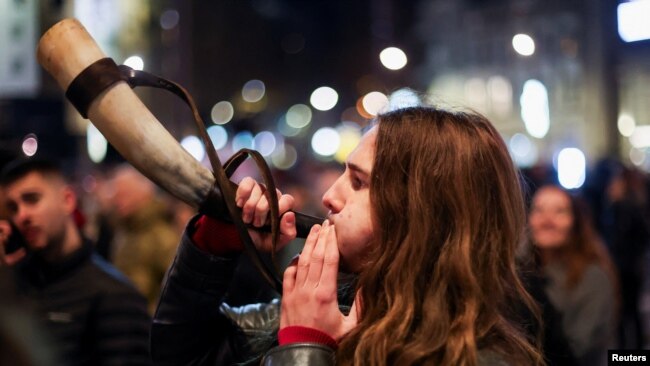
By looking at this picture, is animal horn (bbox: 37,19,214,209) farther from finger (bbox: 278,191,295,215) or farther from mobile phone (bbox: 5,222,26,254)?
mobile phone (bbox: 5,222,26,254)

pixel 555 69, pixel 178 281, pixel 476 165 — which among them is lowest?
pixel 178 281

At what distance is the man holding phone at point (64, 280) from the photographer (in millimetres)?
4082

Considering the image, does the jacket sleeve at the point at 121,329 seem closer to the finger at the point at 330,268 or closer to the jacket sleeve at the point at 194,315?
the jacket sleeve at the point at 194,315

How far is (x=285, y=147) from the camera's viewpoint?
4856 centimetres

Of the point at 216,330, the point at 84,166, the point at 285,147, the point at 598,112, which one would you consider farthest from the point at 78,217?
the point at 285,147

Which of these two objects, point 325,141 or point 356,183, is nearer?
point 356,183

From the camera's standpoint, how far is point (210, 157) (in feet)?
8.20

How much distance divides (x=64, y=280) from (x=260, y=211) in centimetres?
225

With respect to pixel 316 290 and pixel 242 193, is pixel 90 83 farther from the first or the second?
pixel 316 290

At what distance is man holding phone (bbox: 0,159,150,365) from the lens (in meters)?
4.08

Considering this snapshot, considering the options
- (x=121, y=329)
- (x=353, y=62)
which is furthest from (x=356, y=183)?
(x=353, y=62)

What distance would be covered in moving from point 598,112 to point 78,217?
15589mm

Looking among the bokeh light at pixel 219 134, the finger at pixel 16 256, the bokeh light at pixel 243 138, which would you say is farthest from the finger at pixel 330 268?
the bokeh light at pixel 219 134

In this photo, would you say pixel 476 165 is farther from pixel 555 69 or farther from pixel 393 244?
pixel 555 69
